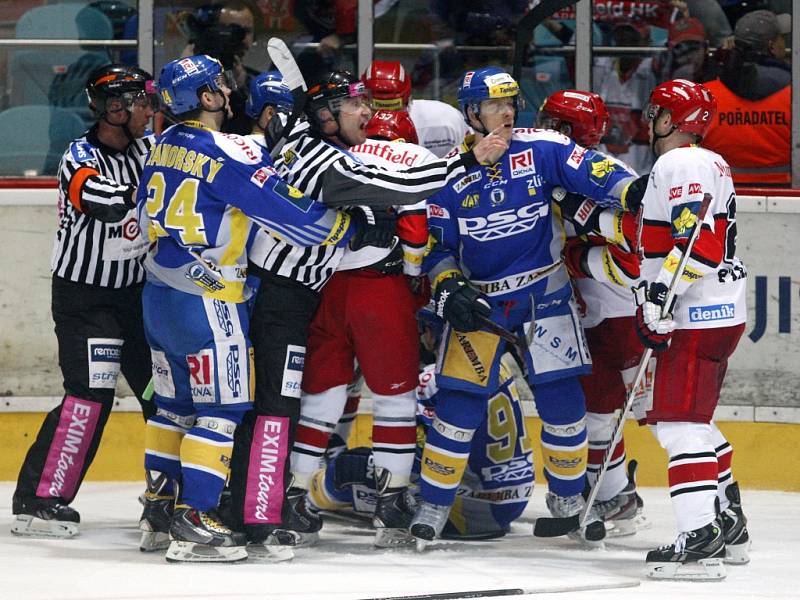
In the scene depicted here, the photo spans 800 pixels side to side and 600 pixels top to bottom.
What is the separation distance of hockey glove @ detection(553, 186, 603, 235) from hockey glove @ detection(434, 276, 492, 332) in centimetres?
39

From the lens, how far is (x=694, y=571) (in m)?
4.36

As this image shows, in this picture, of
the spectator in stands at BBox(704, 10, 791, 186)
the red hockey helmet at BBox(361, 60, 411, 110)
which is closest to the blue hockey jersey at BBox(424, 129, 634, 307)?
the red hockey helmet at BBox(361, 60, 411, 110)

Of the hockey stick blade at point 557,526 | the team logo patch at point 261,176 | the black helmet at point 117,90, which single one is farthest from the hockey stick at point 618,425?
the black helmet at point 117,90

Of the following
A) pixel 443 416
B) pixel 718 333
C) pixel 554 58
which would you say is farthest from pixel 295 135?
pixel 554 58

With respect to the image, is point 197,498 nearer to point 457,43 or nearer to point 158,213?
point 158,213

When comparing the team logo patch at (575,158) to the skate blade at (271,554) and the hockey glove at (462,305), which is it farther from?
the skate blade at (271,554)

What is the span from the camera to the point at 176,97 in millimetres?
4582

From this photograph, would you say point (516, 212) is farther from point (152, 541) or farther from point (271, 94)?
point (152, 541)

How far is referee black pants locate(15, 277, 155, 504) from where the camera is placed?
508 centimetres

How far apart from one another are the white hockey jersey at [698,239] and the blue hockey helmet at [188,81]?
1338mm

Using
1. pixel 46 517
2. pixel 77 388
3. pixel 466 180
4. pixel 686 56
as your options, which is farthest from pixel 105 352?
pixel 686 56

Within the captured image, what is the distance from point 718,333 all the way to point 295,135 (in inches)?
56.3

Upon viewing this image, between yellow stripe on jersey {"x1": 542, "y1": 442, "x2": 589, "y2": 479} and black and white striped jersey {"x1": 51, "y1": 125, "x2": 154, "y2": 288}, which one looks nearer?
yellow stripe on jersey {"x1": 542, "y1": 442, "x2": 589, "y2": 479}

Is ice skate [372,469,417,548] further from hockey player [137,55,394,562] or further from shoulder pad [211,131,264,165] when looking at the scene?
shoulder pad [211,131,264,165]
